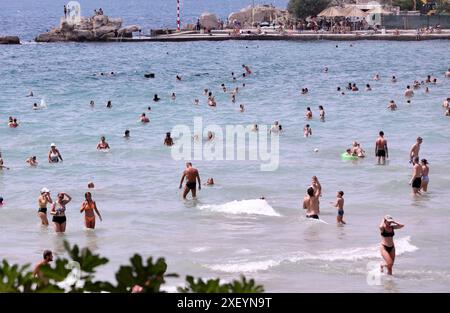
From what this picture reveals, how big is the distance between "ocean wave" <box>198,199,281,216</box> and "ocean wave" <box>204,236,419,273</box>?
385cm

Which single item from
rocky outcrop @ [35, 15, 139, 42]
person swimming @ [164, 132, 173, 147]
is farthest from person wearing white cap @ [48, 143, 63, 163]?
rocky outcrop @ [35, 15, 139, 42]

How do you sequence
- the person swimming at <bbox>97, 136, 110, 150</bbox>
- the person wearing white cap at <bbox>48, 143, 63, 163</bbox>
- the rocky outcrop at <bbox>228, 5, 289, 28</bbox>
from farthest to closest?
1. the rocky outcrop at <bbox>228, 5, 289, 28</bbox>
2. the person swimming at <bbox>97, 136, 110, 150</bbox>
3. the person wearing white cap at <bbox>48, 143, 63, 163</bbox>

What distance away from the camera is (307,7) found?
84562 millimetres

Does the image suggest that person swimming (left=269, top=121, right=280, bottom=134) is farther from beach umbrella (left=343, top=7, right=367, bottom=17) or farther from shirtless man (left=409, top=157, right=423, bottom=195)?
beach umbrella (left=343, top=7, right=367, bottom=17)

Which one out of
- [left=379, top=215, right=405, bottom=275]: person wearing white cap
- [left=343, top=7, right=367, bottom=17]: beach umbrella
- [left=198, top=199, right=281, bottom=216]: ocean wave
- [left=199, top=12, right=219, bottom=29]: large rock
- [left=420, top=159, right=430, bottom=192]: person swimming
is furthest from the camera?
[left=199, top=12, right=219, bottom=29]: large rock

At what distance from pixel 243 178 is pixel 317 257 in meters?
9.42

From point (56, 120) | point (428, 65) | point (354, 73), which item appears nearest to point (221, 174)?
point (56, 120)

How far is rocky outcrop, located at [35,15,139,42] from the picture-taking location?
271 feet

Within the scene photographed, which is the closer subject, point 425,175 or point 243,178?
point 425,175

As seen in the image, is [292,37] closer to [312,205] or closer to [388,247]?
[312,205]

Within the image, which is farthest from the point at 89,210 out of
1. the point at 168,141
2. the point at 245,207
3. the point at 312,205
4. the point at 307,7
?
the point at 307,7

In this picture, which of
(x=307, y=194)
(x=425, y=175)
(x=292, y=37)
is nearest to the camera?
(x=307, y=194)

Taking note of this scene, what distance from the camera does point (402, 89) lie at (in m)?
46.5

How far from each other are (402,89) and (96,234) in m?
30.3
